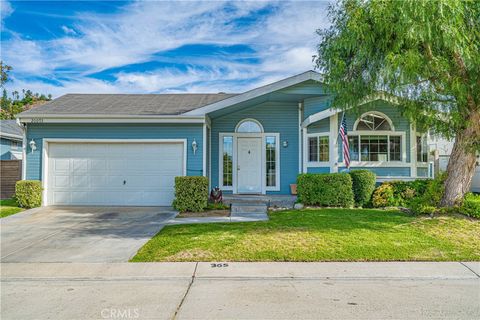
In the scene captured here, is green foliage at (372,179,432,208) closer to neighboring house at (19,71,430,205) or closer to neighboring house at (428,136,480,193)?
neighboring house at (19,71,430,205)

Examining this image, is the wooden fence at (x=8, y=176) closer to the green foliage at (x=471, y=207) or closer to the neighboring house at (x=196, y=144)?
the neighboring house at (x=196, y=144)

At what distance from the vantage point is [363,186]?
970cm

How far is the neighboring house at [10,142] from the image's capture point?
16281 mm

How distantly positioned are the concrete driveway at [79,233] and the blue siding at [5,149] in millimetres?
9111

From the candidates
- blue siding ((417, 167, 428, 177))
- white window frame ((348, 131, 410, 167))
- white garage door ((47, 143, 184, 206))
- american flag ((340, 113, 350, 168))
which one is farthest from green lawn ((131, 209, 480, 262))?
blue siding ((417, 167, 428, 177))

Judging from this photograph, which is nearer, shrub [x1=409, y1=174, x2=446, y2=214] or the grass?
shrub [x1=409, y1=174, x2=446, y2=214]

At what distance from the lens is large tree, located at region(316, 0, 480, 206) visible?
20.3 feet

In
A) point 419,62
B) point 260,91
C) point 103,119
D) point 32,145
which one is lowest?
point 32,145

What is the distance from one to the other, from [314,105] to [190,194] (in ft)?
18.3

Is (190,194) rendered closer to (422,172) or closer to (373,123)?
(373,123)

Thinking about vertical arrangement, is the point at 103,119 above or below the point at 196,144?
above

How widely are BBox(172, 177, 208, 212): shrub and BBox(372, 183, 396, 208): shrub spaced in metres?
5.35

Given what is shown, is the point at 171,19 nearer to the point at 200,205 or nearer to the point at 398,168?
the point at 200,205

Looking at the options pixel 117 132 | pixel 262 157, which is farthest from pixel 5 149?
pixel 262 157
